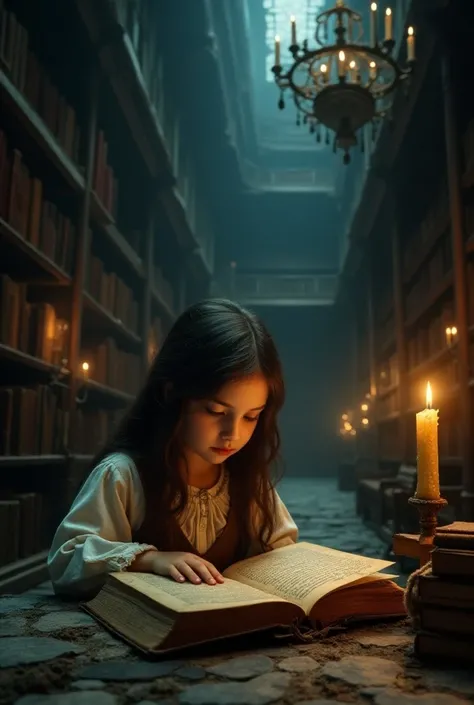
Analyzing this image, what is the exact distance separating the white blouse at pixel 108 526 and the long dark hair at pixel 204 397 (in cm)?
6

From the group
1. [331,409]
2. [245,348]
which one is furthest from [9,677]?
[331,409]

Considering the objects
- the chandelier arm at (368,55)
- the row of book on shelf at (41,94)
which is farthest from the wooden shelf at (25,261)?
the chandelier arm at (368,55)

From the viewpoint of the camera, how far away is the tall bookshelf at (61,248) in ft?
11.6

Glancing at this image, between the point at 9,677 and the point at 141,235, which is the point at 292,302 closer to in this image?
the point at 141,235

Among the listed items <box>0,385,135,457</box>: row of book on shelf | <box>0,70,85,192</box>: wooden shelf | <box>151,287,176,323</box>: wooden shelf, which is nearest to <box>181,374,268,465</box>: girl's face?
<box>0,385,135,457</box>: row of book on shelf

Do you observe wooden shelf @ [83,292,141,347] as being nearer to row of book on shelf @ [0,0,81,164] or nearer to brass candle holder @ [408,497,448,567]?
row of book on shelf @ [0,0,81,164]

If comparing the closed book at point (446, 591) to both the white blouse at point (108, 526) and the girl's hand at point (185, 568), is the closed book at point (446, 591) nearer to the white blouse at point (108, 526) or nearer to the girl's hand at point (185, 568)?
the girl's hand at point (185, 568)

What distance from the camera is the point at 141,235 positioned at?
712 cm

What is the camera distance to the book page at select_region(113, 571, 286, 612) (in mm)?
1188

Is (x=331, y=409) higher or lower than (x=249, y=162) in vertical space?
lower

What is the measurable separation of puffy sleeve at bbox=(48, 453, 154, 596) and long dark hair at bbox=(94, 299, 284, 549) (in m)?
0.06

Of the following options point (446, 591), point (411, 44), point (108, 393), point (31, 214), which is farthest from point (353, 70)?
point (446, 591)

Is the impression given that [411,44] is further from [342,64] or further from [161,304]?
[161,304]

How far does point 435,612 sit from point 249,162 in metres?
13.1
